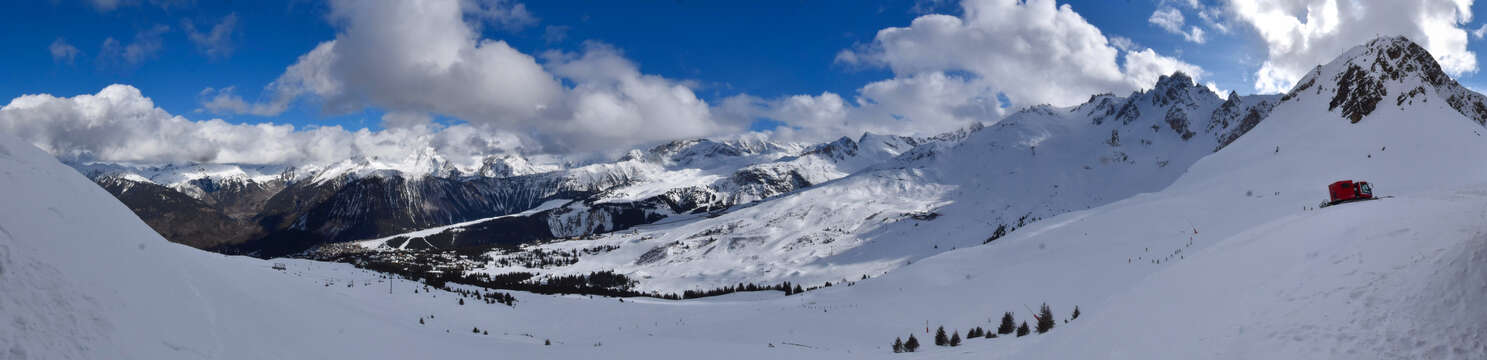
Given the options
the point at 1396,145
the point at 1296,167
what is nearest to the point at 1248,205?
the point at 1296,167

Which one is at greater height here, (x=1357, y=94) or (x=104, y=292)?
(x=1357, y=94)

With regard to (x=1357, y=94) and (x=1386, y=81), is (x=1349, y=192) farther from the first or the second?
(x=1386, y=81)

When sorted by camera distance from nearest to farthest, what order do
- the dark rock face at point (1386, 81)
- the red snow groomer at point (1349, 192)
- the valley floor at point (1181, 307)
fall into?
1. the valley floor at point (1181, 307)
2. the red snow groomer at point (1349, 192)
3. the dark rock face at point (1386, 81)

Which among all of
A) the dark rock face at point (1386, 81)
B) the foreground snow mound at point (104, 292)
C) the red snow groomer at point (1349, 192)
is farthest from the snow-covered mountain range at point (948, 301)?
the dark rock face at point (1386, 81)

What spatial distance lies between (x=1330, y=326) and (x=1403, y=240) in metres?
3.17

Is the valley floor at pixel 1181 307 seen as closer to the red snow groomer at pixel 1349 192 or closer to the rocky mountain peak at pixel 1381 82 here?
the red snow groomer at pixel 1349 192

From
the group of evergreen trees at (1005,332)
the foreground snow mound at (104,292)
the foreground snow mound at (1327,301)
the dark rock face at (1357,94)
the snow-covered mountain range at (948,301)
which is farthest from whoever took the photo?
the dark rock face at (1357,94)

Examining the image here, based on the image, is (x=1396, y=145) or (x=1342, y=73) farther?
(x=1342, y=73)

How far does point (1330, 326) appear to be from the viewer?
7.68m

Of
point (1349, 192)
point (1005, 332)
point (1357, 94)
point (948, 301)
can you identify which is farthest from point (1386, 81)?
point (1005, 332)

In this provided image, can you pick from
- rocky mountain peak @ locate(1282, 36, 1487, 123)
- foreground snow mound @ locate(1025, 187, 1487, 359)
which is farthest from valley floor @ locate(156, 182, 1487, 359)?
rocky mountain peak @ locate(1282, 36, 1487, 123)

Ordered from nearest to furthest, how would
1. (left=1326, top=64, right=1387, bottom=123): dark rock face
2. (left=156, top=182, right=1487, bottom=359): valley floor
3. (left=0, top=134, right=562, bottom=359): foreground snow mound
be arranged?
(left=0, top=134, right=562, bottom=359): foreground snow mound < (left=156, top=182, right=1487, bottom=359): valley floor < (left=1326, top=64, right=1387, bottom=123): dark rock face

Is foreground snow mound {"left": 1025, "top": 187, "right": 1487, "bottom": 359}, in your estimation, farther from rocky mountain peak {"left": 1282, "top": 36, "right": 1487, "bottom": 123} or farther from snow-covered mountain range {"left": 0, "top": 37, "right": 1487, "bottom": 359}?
rocky mountain peak {"left": 1282, "top": 36, "right": 1487, "bottom": 123}

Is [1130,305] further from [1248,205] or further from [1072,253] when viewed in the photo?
[1248,205]
